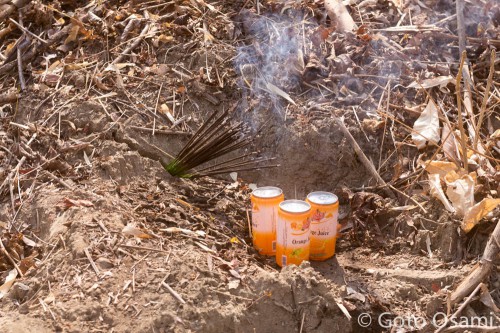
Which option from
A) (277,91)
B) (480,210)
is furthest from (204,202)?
(480,210)

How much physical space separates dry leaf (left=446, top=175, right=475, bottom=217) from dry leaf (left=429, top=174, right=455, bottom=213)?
3cm

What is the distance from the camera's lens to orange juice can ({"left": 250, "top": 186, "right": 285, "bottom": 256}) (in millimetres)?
3193

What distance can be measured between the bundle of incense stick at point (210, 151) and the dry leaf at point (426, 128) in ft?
2.63

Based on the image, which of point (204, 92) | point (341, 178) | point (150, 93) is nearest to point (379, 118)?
point (341, 178)

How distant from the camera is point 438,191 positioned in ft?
10.6

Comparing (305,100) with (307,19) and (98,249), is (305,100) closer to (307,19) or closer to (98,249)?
(307,19)

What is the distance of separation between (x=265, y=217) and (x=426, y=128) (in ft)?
3.51

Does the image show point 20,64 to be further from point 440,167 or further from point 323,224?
point 440,167

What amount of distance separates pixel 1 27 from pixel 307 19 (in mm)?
1945

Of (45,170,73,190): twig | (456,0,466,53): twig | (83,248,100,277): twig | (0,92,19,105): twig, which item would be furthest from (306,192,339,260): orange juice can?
(0,92,19,105): twig

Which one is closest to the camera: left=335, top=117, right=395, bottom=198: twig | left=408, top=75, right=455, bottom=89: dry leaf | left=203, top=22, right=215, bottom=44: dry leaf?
left=335, top=117, right=395, bottom=198: twig

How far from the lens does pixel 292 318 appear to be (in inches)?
112

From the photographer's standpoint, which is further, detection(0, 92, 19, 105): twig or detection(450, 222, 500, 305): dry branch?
detection(0, 92, 19, 105): twig

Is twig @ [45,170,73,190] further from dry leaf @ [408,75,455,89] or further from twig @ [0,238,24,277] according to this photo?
dry leaf @ [408,75,455,89]
